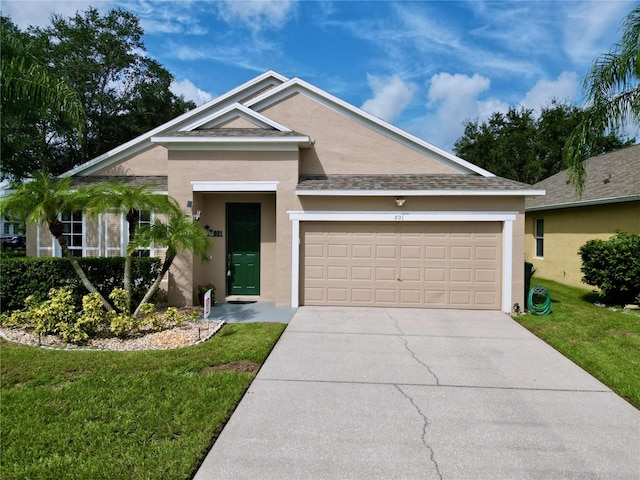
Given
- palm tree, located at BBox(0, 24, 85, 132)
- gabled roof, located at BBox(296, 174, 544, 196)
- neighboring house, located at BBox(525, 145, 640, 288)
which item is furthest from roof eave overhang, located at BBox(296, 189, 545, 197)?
palm tree, located at BBox(0, 24, 85, 132)

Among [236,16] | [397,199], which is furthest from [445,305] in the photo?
[236,16]

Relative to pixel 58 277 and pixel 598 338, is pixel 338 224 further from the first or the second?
pixel 58 277

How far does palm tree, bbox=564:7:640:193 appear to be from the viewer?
8672 millimetres

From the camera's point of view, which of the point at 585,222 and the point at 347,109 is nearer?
the point at 347,109

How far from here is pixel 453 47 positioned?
10.7 metres

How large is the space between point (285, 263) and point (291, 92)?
517 centimetres

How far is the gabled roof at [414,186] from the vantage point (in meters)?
9.45

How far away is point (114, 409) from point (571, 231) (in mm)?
15645

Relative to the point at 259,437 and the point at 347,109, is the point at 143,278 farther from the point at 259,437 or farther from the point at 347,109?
the point at 347,109

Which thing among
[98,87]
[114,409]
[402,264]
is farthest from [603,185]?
[98,87]

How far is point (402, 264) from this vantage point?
390 inches

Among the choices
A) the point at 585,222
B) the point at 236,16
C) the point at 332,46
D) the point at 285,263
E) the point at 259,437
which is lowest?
the point at 259,437

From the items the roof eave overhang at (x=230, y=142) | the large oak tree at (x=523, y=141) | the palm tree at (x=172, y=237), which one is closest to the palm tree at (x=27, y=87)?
the roof eave overhang at (x=230, y=142)

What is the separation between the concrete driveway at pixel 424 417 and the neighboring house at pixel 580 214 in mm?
7945
